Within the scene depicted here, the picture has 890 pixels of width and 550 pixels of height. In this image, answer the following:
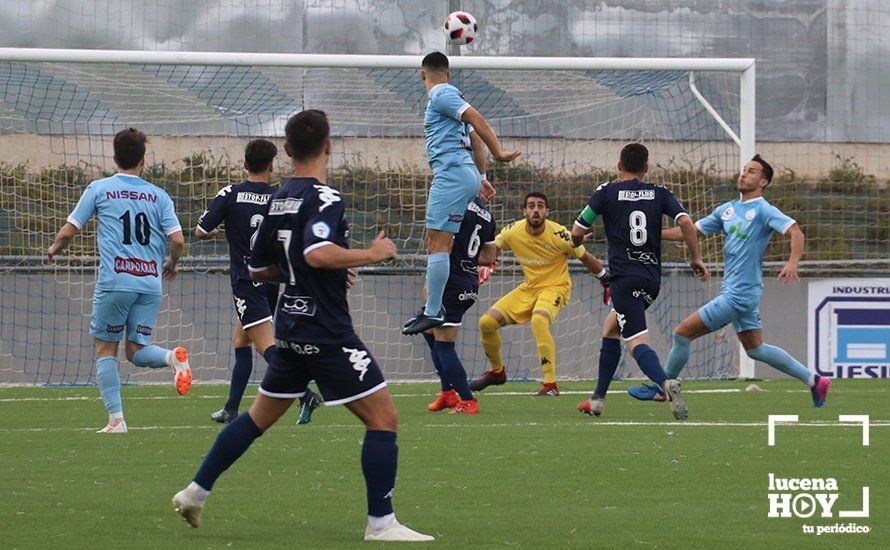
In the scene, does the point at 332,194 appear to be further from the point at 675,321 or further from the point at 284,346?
the point at 675,321

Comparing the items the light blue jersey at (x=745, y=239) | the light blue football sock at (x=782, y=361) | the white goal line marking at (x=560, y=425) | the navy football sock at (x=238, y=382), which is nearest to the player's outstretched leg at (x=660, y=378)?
the white goal line marking at (x=560, y=425)

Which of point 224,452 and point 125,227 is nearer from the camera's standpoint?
point 224,452

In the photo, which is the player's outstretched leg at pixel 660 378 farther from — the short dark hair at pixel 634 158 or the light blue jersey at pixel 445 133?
the light blue jersey at pixel 445 133

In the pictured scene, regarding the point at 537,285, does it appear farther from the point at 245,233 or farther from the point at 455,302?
the point at 245,233

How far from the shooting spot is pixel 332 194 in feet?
18.5

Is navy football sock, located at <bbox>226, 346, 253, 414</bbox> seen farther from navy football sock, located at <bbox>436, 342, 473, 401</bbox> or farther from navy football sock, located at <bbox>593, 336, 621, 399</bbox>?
navy football sock, located at <bbox>593, 336, 621, 399</bbox>

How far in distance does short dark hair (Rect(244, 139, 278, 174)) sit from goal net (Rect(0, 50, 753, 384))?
17.0 ft

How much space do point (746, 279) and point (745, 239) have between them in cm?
35

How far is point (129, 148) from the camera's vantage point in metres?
9.59

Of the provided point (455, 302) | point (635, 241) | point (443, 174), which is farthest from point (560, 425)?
point (443, 174)

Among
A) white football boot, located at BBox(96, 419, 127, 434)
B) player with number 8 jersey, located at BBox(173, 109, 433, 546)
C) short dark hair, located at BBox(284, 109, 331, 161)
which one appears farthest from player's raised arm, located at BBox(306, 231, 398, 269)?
white football boot, located at BBox(96, 419, 127, 434)

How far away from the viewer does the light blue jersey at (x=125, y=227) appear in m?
9.51

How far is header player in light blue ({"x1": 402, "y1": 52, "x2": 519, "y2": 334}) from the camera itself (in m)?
9.84

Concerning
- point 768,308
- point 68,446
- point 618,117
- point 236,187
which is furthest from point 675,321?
point 68,446
